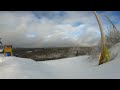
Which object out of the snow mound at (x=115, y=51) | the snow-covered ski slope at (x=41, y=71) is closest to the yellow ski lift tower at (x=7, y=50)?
the snow-covered ski slope at (x=41, y=71)

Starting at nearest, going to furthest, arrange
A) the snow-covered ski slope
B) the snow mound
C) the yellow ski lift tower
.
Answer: the snow-covered ski slope < the yellow ski lift tower < the snow mound

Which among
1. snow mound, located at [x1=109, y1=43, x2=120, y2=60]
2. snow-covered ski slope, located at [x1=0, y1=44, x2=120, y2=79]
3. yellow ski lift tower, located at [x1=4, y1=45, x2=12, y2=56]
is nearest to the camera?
snow-covered ski slope, located at [x1=0, y1=44, x2=120, y2=79]

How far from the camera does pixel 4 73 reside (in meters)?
3.97

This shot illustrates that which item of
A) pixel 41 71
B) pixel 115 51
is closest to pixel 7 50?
pixel 41 71

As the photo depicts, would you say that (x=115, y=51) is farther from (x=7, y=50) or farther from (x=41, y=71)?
(x=7, y=50)

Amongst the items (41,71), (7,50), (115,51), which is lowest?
(41,71)

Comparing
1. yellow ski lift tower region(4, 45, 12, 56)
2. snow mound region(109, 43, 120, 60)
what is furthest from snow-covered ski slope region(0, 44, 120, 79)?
snow mound region(109, 43, 120, 60)

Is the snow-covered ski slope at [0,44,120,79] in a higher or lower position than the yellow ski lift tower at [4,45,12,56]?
lower

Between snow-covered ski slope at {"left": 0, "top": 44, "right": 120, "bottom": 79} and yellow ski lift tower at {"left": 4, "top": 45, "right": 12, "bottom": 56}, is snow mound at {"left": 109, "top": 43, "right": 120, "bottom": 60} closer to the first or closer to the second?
snow-covered ski slope at {"left": 0, "top": 44, "right": 120, "bottom": 79}
